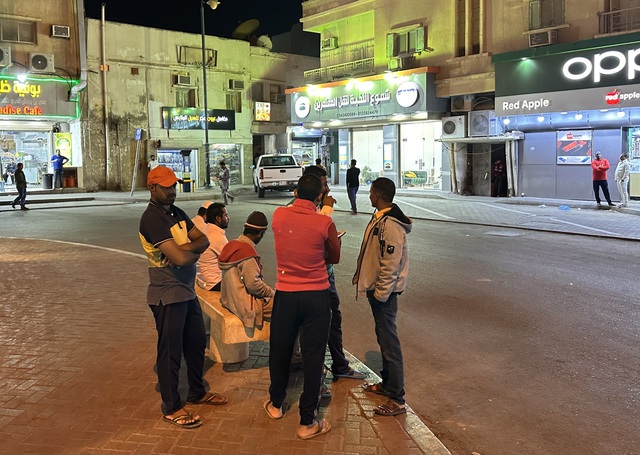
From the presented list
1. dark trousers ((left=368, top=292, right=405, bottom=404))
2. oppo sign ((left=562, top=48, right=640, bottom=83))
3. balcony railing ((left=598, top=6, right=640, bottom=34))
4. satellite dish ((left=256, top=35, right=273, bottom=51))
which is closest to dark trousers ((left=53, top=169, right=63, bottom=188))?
satellite dish ((left=256, top=35, right=273, bottom=51))

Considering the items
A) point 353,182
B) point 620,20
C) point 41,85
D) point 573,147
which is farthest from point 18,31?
point 620,20

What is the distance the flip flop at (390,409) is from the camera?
4.80m

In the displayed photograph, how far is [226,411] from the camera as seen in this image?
486 centimetres

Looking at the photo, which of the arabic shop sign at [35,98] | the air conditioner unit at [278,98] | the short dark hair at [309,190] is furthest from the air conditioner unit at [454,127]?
the short dark hair at [309,190]

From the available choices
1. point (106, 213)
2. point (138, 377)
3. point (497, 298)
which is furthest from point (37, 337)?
point (106, 213)

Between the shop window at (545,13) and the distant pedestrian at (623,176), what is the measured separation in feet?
19.9

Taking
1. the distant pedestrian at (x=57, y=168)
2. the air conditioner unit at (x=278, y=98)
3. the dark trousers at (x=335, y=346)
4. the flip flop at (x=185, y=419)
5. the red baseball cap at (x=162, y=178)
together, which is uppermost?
the air conditioner unit at (x=278, y=98)

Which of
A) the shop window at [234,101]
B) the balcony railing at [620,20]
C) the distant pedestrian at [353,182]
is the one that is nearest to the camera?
the balcony railing at [620,20]

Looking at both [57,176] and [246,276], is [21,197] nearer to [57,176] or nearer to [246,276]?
[57,176]

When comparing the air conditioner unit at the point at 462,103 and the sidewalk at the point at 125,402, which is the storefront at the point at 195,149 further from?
the sidewalk at the point at 125,402

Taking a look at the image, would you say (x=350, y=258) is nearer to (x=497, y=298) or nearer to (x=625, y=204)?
(x=497, y=298)

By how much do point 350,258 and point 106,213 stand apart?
44.3ft

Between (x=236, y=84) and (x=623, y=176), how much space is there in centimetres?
2539

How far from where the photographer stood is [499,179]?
84.4ft
